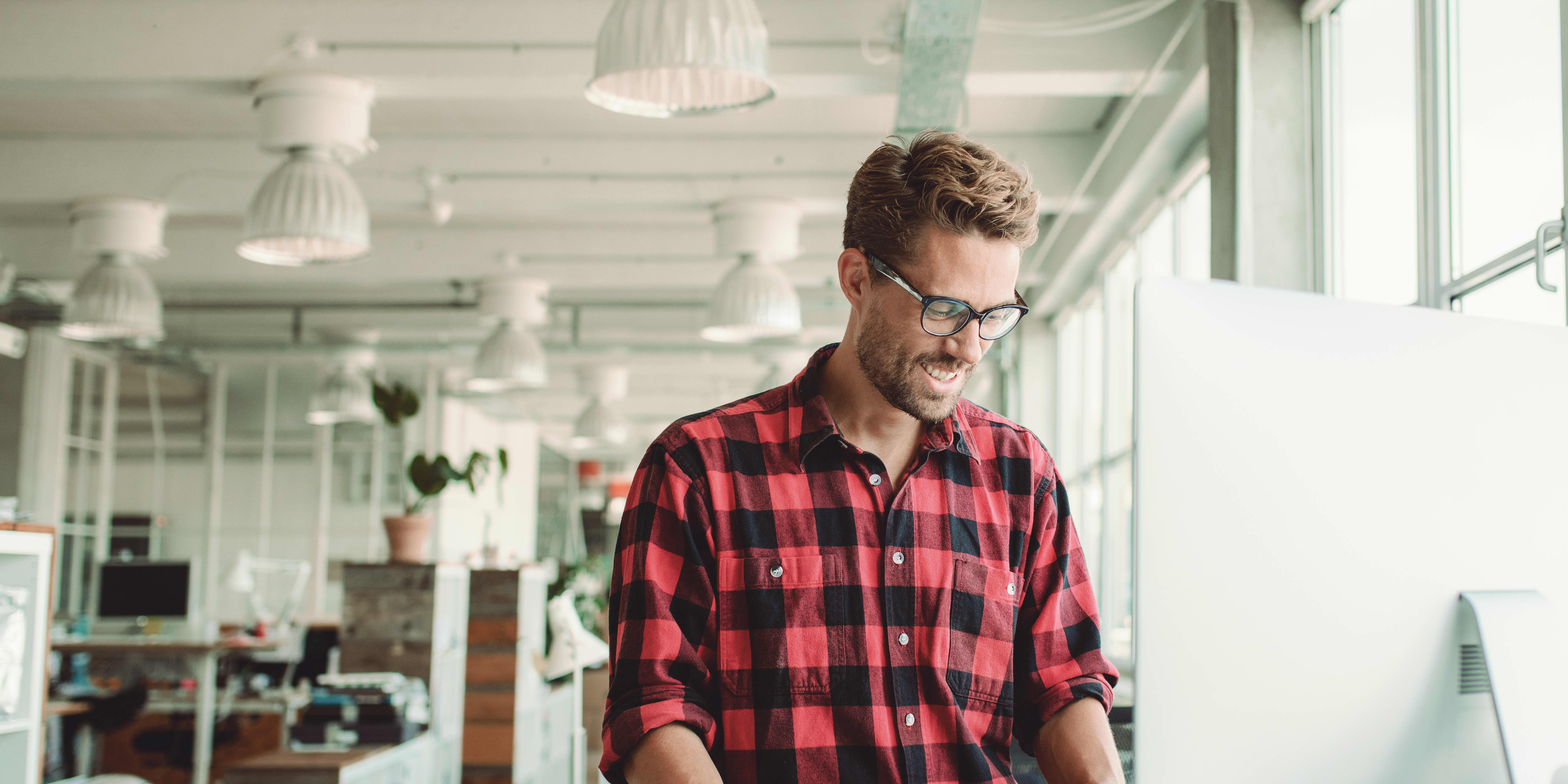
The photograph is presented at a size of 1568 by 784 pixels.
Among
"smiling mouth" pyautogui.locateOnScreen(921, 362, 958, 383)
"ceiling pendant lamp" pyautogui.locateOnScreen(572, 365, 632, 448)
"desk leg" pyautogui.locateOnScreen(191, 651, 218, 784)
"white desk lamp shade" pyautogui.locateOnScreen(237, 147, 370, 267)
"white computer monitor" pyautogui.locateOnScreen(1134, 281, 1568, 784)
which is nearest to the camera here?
"white computer monitor" pyautogui.locateOnScreen(1134, 281, 1568, 784)

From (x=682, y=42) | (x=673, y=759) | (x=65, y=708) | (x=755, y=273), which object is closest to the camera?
(x=673, y=759)

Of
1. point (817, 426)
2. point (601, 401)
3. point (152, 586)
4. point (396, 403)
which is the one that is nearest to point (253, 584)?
point (152, 586)

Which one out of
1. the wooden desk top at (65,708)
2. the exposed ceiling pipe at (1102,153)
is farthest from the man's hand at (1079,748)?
the wooden desk top at (65,708)

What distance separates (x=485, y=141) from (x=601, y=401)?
557cm

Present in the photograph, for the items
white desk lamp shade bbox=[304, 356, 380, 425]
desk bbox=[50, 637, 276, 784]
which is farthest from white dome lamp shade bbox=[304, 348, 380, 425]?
desk bbox=[50, 637, 276, 784]

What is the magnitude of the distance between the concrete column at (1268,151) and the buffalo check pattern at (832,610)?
309cm

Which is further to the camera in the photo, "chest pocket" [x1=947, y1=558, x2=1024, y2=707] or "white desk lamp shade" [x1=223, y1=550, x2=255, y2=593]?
"white desk lamp shade" [x1=223, y1=550, x2=255, y2=593]

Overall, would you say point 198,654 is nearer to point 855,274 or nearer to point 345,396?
point 345,396

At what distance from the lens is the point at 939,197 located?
1250 mm

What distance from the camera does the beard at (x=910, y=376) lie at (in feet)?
4.14

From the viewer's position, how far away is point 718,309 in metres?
6.05

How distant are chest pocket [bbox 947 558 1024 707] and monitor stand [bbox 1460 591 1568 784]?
1.60 ft

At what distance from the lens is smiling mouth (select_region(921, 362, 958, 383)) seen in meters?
1.26

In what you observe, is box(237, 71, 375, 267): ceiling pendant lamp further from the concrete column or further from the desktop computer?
the desktop computer
